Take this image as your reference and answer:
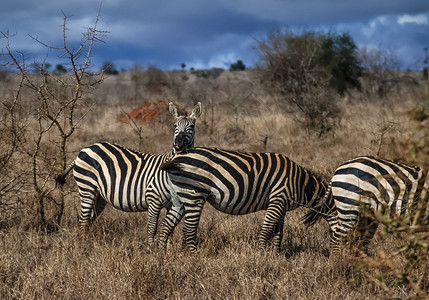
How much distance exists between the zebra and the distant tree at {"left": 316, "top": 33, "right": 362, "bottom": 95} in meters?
21.9

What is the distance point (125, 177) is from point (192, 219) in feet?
3.89

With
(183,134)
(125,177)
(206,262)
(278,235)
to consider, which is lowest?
(206,262)

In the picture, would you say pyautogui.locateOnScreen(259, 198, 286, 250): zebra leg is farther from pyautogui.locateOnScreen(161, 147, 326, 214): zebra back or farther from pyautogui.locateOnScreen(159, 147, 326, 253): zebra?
pyautogui.locateOnScreen(161, 147, 326, 214): zebra back

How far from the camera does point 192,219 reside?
16.8 ft

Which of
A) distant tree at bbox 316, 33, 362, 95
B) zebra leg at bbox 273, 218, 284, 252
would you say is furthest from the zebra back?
distant tree at bbox 316, 33, 362, 95

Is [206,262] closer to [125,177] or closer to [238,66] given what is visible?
[125,177]

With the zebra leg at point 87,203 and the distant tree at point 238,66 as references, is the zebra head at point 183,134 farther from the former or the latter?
the distant tree at point 238,66

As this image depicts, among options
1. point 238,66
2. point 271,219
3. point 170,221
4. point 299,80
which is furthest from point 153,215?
point 238,66

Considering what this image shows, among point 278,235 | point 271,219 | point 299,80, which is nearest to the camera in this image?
point 271,219

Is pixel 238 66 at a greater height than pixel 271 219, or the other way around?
pixel 238 66

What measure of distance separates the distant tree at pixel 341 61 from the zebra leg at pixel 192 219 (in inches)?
878

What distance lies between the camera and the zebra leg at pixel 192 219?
5113 millimetres

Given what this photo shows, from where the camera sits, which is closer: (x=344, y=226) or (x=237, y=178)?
(x=344, y=226)

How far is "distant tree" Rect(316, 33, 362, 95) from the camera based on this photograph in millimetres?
26672
